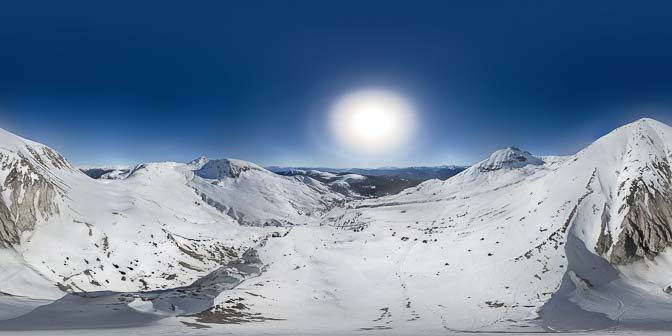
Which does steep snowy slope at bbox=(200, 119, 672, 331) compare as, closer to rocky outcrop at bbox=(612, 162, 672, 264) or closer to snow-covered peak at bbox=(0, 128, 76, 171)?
rocky outcrop at bbox=(612, 162, 672, 264)

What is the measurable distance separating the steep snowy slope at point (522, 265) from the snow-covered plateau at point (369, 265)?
35 centimetres

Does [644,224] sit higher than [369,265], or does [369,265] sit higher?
[644,224]

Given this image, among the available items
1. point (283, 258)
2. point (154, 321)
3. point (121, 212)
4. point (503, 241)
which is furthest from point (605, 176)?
point (121, 212)

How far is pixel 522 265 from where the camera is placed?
8962 centimetres

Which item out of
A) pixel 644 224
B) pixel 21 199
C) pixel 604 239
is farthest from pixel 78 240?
pixel 644 224

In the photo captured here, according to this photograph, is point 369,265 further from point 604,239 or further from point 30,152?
point 30,152

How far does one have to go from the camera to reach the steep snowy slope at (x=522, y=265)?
70.9 meters

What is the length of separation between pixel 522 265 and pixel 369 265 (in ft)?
105

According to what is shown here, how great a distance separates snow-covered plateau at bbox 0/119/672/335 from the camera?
2576 inches

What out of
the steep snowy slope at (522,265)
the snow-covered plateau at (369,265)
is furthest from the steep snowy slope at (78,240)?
the steep snowy slope at (522,265)

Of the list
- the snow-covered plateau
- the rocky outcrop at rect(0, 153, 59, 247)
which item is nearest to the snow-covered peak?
the snow-covered plateau

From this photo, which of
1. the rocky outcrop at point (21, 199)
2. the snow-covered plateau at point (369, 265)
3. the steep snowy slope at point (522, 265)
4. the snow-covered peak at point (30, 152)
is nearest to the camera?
the snow-covered plateau at point (369, 265)

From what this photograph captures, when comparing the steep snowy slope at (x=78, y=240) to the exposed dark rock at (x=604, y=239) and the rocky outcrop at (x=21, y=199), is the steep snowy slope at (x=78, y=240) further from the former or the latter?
the exposed dark rock at (x=604, y=239)

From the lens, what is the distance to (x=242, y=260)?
127m
